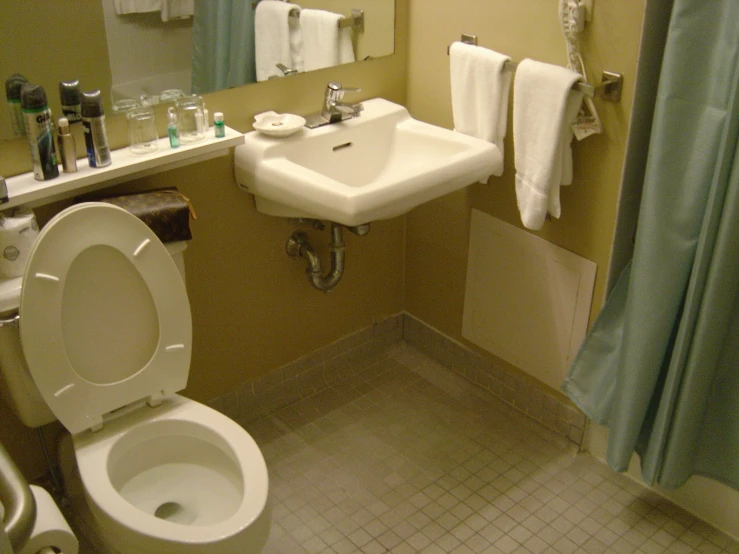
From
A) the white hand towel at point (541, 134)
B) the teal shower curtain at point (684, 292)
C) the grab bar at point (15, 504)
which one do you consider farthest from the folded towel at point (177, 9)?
the grab bar at point (15, 504)

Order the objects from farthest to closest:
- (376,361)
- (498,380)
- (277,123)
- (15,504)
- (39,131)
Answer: (376,361) → (498,380) → (277,123) → (39,131) → (15,504)

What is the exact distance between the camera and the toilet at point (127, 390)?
5.06ft

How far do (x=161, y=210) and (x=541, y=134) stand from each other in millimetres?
931

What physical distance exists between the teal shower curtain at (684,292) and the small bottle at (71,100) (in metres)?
1.26

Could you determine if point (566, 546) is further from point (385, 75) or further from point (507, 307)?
point (385, 75)

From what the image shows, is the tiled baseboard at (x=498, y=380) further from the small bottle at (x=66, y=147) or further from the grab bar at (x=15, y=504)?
the grab bar at (x=15, y=504)

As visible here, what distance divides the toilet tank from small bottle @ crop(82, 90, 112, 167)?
0.24 m

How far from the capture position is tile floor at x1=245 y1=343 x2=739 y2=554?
202cm

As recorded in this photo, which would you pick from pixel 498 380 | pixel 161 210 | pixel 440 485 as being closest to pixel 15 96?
pixel 161 210

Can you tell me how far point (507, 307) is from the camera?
2355mm

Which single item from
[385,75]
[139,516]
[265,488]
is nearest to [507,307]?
[385,75]

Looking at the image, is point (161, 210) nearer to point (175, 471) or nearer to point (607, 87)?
point (175, 471)

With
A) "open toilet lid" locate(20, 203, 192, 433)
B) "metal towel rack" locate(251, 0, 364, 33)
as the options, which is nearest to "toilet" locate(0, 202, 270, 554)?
"open toilet lid" locate(20, 203, 192, 433)

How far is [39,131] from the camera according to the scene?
163 cm
